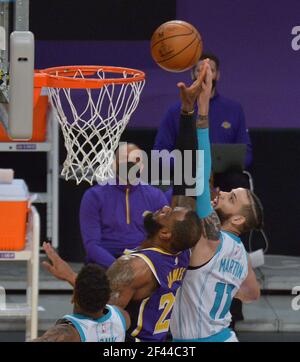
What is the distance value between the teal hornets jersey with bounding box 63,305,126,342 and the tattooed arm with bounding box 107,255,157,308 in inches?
6.1

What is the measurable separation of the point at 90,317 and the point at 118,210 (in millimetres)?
2578

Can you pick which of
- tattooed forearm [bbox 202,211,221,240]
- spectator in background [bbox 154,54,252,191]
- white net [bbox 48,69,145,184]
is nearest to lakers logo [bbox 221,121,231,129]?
spectator in background [bbox 154,54,252,191]

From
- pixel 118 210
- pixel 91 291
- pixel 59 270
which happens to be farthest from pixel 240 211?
pixel 118 210

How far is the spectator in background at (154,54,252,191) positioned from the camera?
8.32 m

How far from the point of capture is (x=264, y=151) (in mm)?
9836

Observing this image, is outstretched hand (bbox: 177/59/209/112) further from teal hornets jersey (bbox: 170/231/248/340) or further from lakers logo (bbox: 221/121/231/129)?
lakers logo (bbox: 221/121/231/129)

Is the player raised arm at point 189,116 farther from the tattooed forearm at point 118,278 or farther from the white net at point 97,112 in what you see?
the white net at point 97,112

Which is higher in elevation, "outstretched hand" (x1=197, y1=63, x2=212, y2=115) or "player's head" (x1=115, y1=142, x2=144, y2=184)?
"outstretched hand" (x1=197, y1=63, x2=212, y2=115)

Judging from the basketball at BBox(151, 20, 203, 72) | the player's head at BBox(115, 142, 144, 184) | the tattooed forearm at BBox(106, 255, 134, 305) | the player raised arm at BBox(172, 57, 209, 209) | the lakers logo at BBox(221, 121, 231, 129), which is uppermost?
the basketball at BBox(151, 20, 203, 72)

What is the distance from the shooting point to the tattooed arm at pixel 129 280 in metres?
5.32

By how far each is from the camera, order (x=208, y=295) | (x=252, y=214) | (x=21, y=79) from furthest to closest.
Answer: (x=252, y=214) < (x=208, y=295) < (x=21, y=79)

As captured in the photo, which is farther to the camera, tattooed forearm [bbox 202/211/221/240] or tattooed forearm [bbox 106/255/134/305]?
tattooed forearm [bbox 202/211/221/240]

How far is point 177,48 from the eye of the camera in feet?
22.2

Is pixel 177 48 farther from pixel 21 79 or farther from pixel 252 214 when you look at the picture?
pixel 21 79
